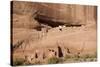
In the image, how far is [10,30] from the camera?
223 centimetres

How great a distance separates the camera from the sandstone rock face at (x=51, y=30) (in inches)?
89.4

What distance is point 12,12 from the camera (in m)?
2.24

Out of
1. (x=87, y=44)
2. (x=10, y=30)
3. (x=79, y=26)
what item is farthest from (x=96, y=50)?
(x=10, y=30)

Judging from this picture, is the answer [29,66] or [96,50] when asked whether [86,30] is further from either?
[29,66]

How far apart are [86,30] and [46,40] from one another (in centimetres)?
54

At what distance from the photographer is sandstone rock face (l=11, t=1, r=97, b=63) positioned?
7.45 feet

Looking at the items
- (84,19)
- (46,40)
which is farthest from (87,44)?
(46,40)

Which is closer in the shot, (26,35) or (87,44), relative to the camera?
(26,35)

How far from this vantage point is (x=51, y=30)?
7.80 ft
